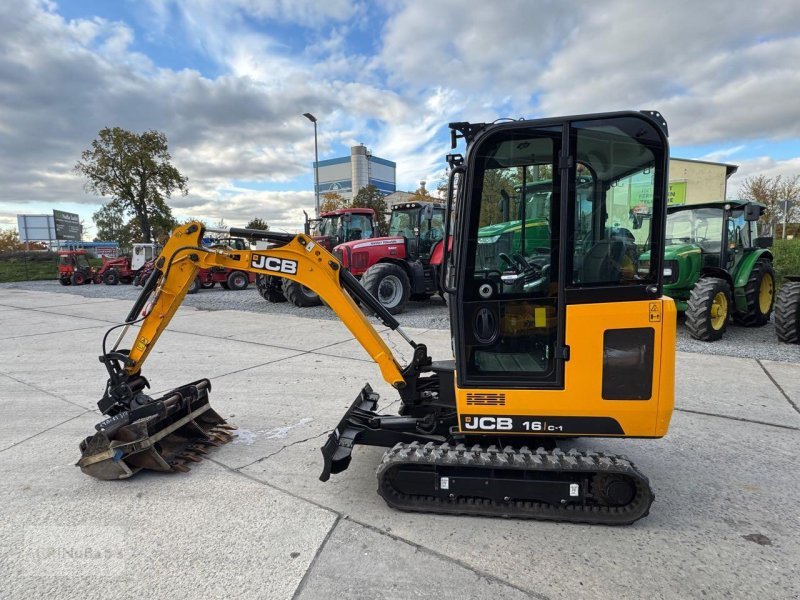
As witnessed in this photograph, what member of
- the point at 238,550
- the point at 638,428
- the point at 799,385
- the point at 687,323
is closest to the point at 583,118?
the point at 638,428

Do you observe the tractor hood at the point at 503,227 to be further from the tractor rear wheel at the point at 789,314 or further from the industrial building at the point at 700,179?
the industrial building at the point at 700,179

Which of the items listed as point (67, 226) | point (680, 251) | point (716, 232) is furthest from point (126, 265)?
point (67, 226)

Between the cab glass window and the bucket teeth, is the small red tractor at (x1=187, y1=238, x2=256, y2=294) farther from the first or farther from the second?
the cab glass window

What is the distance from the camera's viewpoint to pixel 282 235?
363 centimetres

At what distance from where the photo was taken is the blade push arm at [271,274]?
3529 mm

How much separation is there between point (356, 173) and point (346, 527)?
5775 cm

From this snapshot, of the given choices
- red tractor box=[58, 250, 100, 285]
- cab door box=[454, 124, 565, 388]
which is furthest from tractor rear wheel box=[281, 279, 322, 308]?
red tractor box=[58, 250, 100, 285]

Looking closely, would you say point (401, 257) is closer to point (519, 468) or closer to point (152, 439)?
point (152, 439)

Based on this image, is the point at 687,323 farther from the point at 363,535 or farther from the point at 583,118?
the point at 363,535

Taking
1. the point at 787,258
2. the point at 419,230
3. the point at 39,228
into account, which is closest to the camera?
the point at 419,230

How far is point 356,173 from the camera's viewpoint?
2272 inches

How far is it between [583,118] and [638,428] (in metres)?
1.91

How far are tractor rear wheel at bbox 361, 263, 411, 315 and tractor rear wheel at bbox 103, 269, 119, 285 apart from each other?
20.0 meters

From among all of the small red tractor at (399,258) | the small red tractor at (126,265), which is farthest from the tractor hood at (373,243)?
the small red tractor at (126,265)
